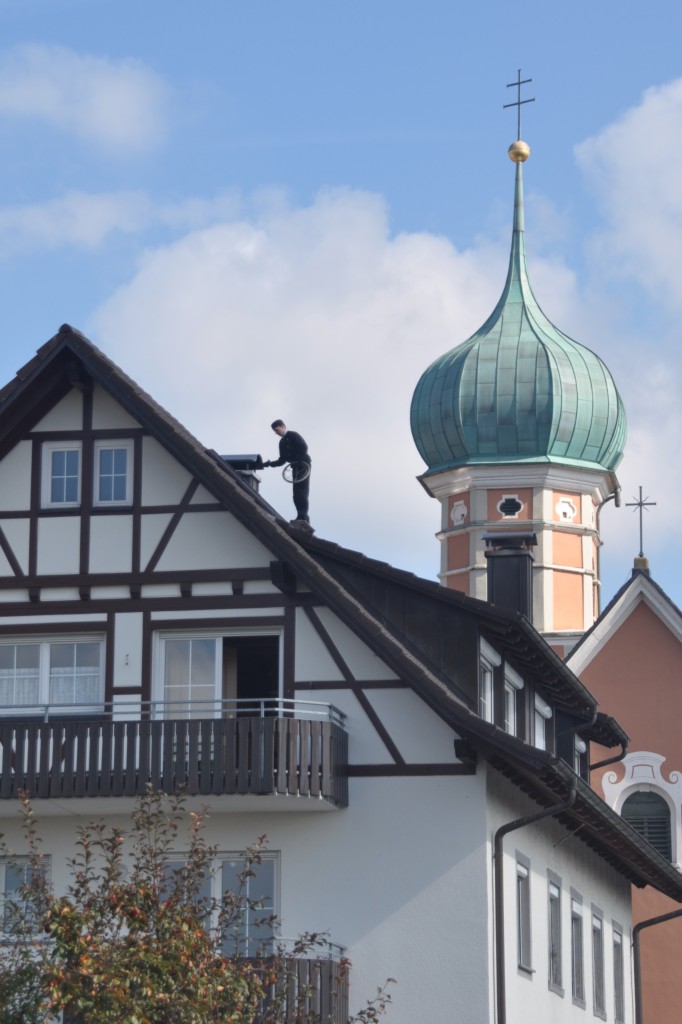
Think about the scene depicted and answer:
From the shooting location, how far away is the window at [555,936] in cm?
2838

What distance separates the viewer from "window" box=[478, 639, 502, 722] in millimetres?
26406

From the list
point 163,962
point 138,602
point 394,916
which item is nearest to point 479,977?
point 394,916

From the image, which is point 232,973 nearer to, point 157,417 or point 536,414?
point 157,417

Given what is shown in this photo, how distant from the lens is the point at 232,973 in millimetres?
17828

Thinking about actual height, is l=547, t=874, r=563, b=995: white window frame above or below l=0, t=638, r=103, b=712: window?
below

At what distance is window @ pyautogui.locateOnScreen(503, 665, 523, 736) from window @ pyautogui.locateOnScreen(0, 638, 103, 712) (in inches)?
204

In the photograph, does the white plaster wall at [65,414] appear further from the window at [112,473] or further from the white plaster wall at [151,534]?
the white plaster wall at [151,534]

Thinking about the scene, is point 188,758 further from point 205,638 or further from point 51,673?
point 51,673

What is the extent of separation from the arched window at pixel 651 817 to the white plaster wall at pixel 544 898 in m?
5.59

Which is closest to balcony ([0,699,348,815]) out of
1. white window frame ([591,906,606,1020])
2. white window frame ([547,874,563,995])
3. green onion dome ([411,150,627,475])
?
white window frame ([547,874,563,995])

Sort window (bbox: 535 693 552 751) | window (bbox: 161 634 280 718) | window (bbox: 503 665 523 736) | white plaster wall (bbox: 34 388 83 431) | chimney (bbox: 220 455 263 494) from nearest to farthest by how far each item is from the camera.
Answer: window (bbox: 161 634 280 718) < white plaster wall (bbox: 34 388 83 431) < window (bbox: 503 665 523 736) < chimney (bbox: 220 455 263 494) < window (bbox: 535 693 552 751)

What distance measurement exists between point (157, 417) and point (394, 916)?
249 inches

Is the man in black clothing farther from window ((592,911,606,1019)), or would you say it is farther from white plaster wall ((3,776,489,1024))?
window ((592,911,606,1019))

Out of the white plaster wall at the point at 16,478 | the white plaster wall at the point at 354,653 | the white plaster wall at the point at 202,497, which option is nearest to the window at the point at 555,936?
the white plaster wall at the point at 354,653
